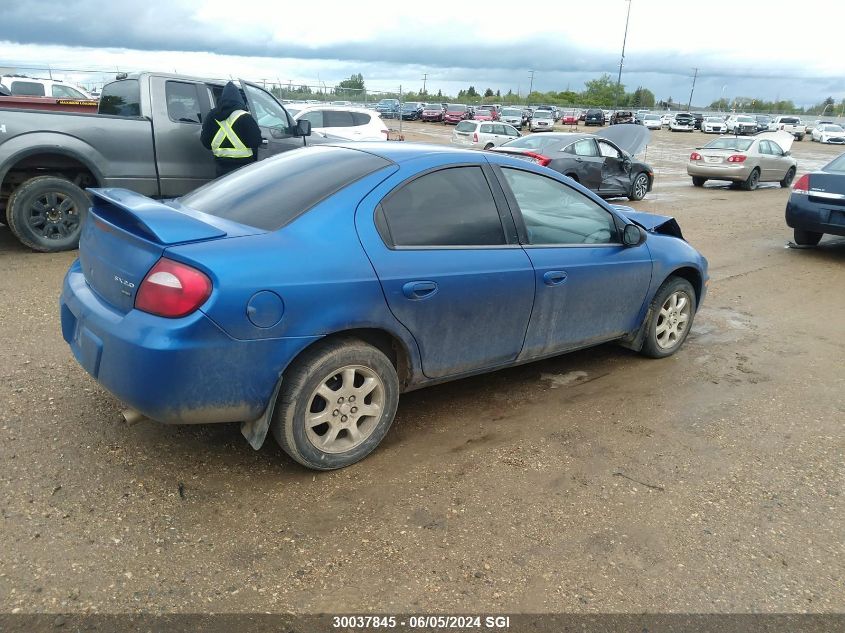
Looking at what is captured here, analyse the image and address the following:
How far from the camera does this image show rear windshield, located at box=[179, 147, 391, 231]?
337cm

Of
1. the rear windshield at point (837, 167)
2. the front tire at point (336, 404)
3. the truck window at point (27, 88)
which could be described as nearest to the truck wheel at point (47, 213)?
the front tire at point (336, 404)

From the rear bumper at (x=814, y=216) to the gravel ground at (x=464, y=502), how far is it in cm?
495

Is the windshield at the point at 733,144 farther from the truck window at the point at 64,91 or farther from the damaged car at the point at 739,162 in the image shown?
the truck window at the point at 64,91

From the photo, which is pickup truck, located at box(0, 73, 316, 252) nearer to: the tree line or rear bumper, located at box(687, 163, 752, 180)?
rear bumper, located at box(687, 163, 752, 180)

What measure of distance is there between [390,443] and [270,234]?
4.47 ft

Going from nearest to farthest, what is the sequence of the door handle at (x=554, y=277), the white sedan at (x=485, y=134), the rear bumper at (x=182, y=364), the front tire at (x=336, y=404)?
1. the rear bumper at (x=182, y=364)
2. the front tire at (x=336, y=404)
3. the door handle at (x=554, y=277)
4. the white sedan at (x=485, y=134)

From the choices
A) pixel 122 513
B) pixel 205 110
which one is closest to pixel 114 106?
pixel 205 110

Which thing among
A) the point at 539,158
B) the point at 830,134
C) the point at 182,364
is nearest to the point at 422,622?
the point at 182,364

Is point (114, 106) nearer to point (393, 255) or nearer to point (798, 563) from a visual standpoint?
point (393, 255)

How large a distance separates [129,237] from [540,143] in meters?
11.7

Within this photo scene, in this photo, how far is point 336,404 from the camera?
3297 millimetres

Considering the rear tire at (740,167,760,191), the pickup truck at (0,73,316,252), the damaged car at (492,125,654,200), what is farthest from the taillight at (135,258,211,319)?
the rear tire at (740,167,760,191)

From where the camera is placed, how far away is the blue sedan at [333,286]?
2.89m

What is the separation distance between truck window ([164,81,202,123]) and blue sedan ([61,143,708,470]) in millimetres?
4545
